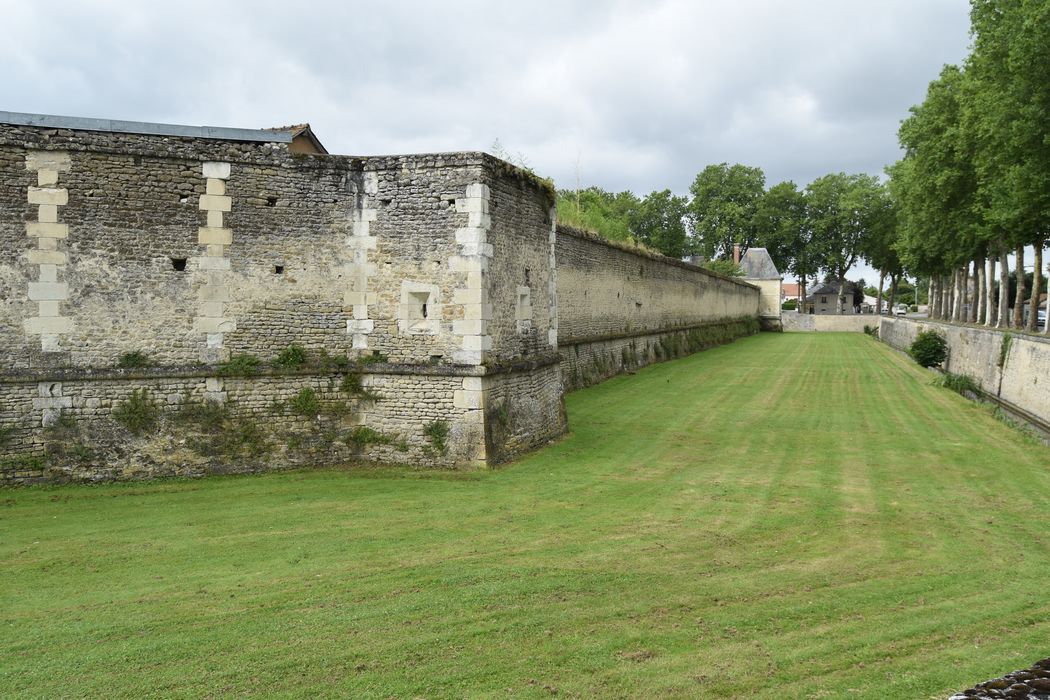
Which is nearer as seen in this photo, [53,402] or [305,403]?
[53,402]

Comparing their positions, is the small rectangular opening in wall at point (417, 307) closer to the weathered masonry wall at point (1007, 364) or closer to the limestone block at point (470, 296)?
the limestone block at point (470, 296)

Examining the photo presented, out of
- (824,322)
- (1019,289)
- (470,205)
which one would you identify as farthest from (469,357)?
(824,322)

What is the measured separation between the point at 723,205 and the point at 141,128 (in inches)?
2607

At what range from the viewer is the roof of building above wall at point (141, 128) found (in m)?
8.85

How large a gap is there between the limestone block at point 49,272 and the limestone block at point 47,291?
0.16 ft

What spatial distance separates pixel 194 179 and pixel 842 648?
355 inches

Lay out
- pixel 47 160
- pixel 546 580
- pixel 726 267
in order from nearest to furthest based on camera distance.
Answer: pixel 546 580
pixel 47 160
pixel 726 267

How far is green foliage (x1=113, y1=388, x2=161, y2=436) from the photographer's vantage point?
9.15 m

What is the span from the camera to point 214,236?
31.0ft

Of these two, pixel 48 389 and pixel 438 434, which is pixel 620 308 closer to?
pixel 438 434

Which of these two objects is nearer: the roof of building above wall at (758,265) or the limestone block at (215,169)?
the limestone block at (215,169)

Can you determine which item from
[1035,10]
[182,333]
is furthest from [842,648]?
[1035,10]

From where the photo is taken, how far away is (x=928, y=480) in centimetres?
961

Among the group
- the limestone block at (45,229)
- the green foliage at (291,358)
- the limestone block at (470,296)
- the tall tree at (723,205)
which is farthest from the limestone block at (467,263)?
the tall tree at (723,205)
